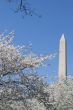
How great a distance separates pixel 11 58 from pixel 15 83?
3.17 feet

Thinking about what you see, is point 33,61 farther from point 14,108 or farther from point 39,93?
point 14,108

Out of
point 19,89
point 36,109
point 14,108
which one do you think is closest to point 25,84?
point 19,89

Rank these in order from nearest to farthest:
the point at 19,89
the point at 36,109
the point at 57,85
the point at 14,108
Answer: the point at 19,89, the point at 14,108, the point at 36,109, the point at 57,85

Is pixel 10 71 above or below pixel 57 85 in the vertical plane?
below

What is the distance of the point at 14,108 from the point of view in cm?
1981

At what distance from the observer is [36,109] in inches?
990

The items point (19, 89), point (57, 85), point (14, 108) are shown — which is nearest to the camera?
point (19, 89)

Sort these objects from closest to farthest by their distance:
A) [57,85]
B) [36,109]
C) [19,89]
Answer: [19,89]
[36,109]
[57,85]

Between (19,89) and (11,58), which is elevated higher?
(11,58)

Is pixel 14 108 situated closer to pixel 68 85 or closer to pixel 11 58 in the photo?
pixel 11 58

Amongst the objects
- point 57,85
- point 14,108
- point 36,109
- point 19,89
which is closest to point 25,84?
point 19,89

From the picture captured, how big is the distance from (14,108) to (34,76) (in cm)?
293

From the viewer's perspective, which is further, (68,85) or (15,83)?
(68,85)

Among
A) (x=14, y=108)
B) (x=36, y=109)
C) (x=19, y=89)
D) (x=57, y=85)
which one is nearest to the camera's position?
(x=19, y=89)
